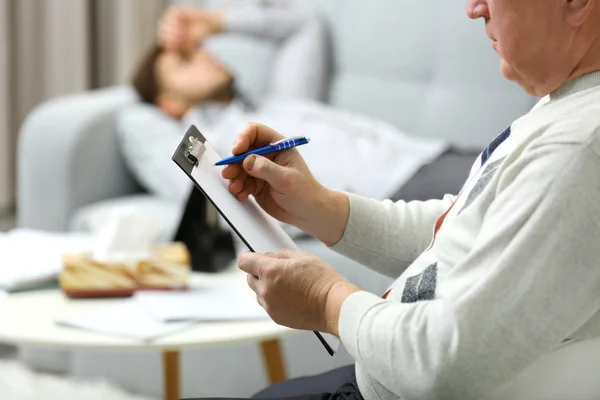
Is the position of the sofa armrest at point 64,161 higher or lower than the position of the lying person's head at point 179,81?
lower

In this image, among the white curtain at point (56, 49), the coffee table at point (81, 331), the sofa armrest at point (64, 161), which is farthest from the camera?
the white curtain at point (56, 49)

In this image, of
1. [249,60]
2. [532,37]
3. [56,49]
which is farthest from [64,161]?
[532,37]

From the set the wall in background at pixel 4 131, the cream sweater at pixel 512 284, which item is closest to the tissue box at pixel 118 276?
the cream sweater at pixel 512 284

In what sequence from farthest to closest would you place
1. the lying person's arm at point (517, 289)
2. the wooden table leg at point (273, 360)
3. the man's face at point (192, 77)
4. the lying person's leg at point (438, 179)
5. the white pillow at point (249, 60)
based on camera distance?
1. the white pillow at point (249, 60)
2. the man's face at point (192, 77)
3. the lying person's leg at point (438, 179)
4. the wooden table leg at point (273, 360)
5. the lying person's arm at point (517, 289)

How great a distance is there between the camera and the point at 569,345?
72 centimetres

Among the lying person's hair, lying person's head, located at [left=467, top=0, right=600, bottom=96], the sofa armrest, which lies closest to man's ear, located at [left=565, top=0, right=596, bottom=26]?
lying person's head, located at [left=467, top=0, right=600, bottom=96]

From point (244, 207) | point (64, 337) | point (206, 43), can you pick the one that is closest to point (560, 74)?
point (244, 207)

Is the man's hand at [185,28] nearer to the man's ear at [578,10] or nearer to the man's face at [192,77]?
the man's face at [192,77]

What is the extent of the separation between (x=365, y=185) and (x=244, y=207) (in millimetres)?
1066

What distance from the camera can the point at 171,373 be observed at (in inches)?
60.2

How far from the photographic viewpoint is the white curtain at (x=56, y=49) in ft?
10.5

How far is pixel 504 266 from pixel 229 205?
0.37 m

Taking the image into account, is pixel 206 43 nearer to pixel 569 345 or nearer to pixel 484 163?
pixel 484 163

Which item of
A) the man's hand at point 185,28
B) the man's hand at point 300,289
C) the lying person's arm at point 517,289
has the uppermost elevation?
the lying person's arm at point 517,289
